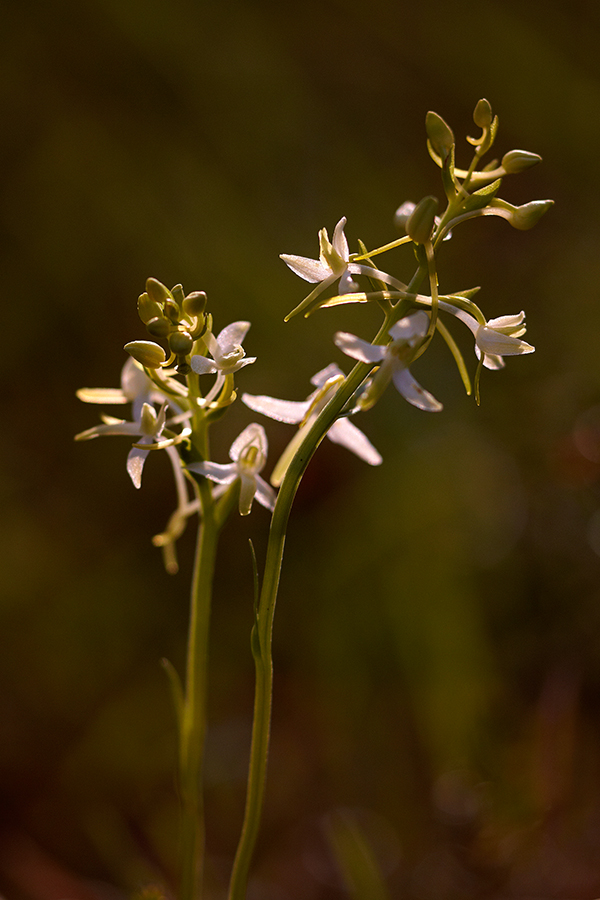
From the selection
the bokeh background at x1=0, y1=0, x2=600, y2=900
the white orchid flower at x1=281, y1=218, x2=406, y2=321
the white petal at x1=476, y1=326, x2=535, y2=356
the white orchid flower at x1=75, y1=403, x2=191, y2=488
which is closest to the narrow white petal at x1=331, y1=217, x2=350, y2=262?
the white orchid flower at x1=281, y1=218, x2=406, y2=321

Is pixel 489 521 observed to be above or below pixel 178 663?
below

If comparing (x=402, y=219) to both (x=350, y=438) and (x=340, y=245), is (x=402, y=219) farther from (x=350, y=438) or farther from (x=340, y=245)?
(x=350, y=438)

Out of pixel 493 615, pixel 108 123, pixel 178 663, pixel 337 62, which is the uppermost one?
pixel 108 123

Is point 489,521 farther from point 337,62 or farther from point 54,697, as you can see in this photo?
point 337,62

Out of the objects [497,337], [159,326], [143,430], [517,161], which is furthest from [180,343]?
[517,161]

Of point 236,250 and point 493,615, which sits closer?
point 493,615

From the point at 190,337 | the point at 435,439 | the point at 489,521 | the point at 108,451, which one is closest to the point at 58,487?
the point at 108,451
